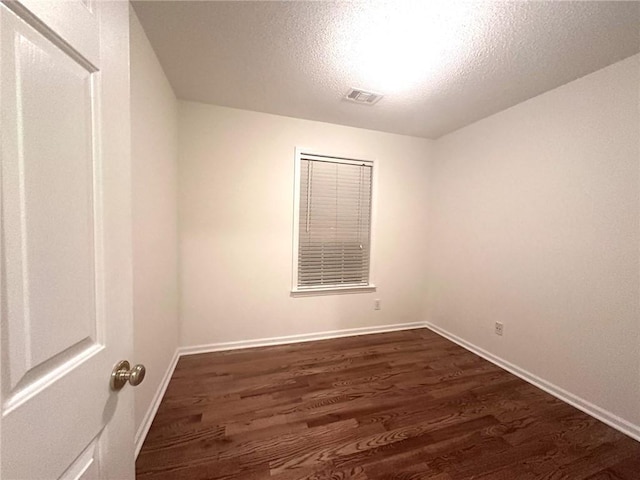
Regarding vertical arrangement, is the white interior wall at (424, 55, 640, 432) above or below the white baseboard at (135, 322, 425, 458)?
above

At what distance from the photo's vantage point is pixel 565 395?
1767mm

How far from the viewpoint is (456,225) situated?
269 centimetres

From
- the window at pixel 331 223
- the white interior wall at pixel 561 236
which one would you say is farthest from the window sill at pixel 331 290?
the white interior wall at pixel 561 236

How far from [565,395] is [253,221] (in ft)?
9.63

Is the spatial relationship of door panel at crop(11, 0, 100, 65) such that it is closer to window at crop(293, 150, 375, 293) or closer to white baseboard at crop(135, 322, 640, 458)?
white baseboard at crop(135, 322, 640, 458)

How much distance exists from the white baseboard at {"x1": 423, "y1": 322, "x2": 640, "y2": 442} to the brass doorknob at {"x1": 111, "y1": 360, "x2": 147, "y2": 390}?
2672mm

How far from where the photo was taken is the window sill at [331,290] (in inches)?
101

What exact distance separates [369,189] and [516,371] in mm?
2226

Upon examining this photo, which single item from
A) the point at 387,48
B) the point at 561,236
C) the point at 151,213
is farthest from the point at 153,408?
the point at 561,236

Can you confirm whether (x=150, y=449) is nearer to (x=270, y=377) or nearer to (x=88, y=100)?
(x=270, y=377)

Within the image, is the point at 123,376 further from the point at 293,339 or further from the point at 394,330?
the point at 394,330

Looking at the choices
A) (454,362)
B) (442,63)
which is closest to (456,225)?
(454,362)

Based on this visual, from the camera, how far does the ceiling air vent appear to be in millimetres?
1979

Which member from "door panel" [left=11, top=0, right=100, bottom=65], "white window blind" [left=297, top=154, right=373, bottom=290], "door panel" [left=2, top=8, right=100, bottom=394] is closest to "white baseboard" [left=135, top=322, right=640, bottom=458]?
"white window blind" [left=297, top=154, right=373, bottom=290]
